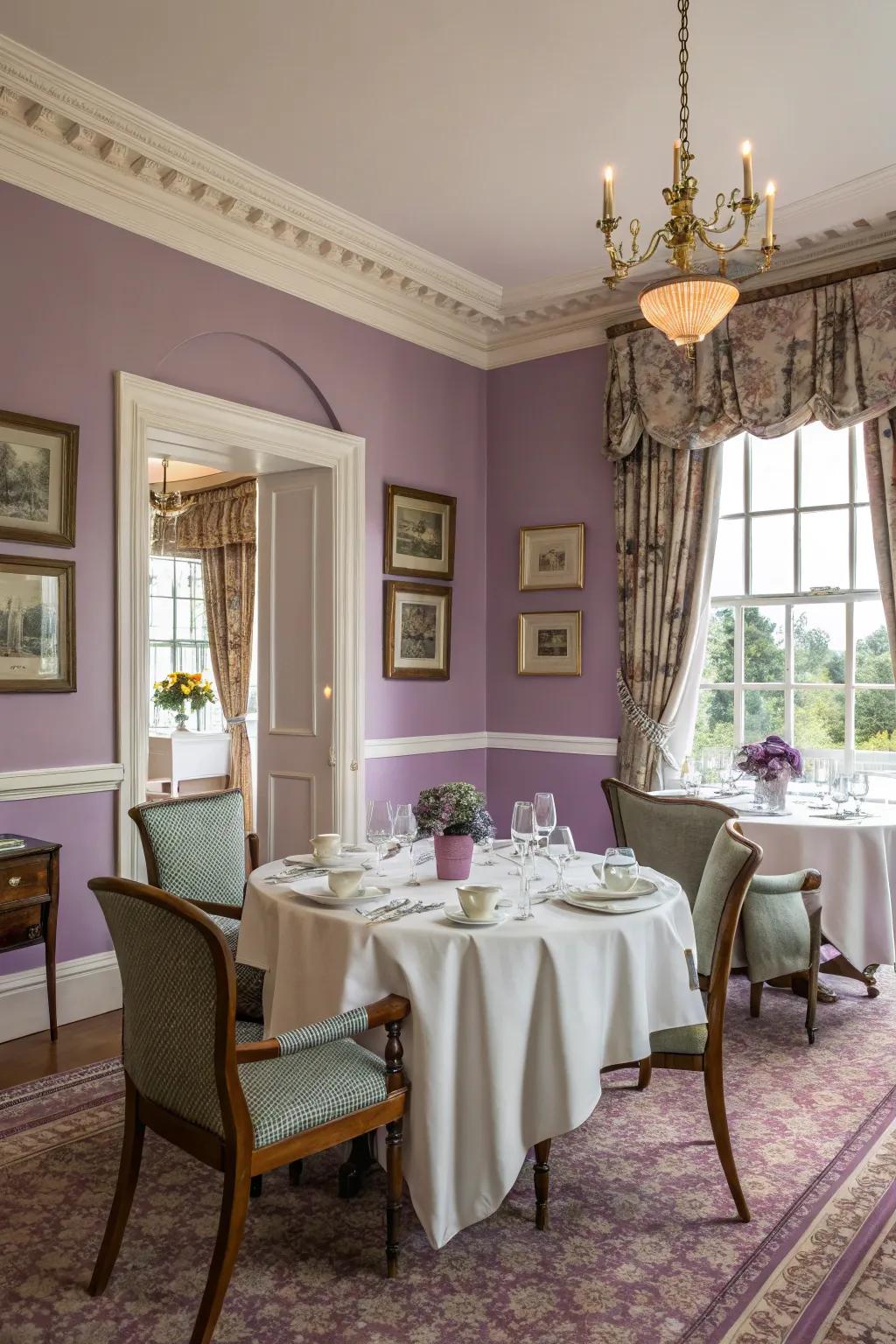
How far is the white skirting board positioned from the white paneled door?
56.6 inches

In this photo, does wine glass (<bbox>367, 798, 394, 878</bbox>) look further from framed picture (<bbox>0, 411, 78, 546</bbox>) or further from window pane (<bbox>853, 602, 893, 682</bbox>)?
window pane (<bbox>853, 602, 893, 682</bbox>)

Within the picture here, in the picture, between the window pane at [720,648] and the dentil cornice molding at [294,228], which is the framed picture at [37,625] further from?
the window pane at [720,648]

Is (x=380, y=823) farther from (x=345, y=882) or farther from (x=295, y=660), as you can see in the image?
(x=295, y=660)

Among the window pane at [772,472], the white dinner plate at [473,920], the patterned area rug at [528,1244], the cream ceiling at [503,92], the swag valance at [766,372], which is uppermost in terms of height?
the cream ceiling at [503,92]

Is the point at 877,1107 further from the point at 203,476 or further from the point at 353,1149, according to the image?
the point at 203,476

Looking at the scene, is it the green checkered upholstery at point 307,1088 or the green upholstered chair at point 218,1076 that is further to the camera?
the green checkered upholstery at point 307,1088

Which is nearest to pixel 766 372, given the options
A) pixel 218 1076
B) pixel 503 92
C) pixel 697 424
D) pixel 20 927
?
pixel 697 424

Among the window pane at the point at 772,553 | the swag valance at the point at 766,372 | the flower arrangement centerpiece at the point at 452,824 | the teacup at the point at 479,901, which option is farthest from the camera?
the window pane at the point at 772,553

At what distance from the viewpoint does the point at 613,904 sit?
2.70 meters

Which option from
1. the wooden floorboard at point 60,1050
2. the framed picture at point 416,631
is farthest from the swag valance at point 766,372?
the wooden floorboard at point 60,1050

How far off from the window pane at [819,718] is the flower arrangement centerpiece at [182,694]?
5066 mm

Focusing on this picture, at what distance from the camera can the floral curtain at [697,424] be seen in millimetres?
4863

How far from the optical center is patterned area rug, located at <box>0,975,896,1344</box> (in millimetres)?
2260

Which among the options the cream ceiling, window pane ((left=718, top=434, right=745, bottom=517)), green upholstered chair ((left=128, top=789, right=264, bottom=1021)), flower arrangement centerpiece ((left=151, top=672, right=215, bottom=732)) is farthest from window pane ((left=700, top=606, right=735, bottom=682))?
flower arrangement centerpiece ((left=151, top=672, right=215, bottom=732))
